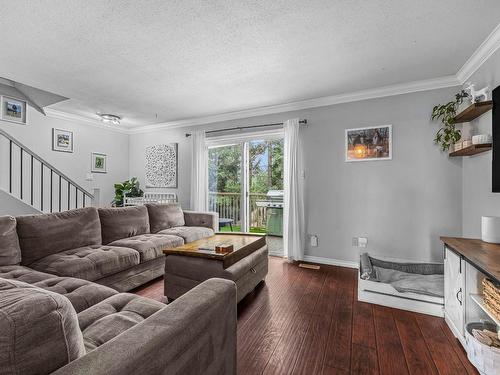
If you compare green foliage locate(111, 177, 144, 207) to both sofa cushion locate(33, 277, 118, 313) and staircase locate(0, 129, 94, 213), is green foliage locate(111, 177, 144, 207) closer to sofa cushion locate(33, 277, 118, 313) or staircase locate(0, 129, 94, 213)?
staircase locate(0, 129, 94, 213)

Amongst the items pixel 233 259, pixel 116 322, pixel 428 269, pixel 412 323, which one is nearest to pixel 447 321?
pixel 412 323

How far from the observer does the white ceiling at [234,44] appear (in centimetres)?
189

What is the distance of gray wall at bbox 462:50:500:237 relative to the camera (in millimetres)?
2344

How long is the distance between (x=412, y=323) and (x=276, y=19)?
8.84ft

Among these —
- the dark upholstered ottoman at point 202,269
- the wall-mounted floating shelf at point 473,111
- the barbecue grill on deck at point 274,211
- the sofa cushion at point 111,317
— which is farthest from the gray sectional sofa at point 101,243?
the wall-mounted floating shelf at point 473,111

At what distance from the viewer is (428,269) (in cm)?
291

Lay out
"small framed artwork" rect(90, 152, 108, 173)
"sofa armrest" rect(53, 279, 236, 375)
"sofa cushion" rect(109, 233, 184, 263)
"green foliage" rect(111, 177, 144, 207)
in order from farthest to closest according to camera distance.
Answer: "green foliage" rect(111, 177, 144, 207), "small framed artwork" rect(90, 152, 108, 173), "sofa cushion" rect(109, 233, 184, 263), "sofa armrest" rect(53, 279, 236, 375)

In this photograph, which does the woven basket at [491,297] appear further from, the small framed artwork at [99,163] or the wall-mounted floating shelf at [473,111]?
the small framed artwork at [99,163]

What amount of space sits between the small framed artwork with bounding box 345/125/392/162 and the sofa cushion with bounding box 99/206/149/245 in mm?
2975

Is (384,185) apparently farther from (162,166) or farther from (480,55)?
(162,166)

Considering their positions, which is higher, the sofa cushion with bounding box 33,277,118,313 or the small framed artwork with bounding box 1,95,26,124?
the small framed artwork with bounding box 1,95,26,124

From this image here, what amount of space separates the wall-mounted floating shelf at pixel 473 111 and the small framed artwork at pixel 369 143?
74 cm

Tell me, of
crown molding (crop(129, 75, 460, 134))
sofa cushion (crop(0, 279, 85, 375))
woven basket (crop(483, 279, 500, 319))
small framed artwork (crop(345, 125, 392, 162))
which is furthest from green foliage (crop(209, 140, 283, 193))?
sofa cushion (crop(0, 279, 85, 375))

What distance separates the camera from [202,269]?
224 centimetres
